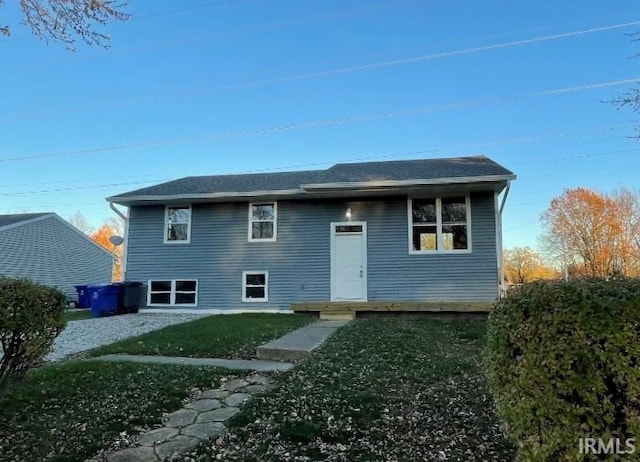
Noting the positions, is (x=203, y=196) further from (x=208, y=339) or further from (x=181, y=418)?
(x=181, y=418)

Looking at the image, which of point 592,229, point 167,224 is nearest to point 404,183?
point 167,224

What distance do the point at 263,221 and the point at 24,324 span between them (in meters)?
8.97

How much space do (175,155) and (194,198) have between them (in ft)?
31.2

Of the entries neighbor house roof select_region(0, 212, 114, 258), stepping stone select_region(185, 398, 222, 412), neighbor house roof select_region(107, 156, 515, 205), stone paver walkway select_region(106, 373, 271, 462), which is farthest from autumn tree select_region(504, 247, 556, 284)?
stepping stone select_region(185, 398, 222, 412)

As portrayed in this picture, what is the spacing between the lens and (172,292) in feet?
40.1

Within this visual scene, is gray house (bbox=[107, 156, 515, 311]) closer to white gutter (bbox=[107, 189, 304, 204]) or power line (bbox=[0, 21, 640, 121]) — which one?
white gutter (bbox=[107, 189, 304, 204])

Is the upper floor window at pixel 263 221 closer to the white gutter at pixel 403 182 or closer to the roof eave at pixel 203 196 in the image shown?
the roof eave at pixel 203 196

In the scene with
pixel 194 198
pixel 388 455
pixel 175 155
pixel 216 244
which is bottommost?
pixel 388 455

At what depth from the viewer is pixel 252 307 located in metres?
11.7

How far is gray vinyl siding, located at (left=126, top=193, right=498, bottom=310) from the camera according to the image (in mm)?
10609

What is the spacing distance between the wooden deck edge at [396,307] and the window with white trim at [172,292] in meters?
3.55

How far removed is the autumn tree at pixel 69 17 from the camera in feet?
12.5

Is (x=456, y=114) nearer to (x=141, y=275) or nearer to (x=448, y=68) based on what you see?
(x=448, y=68)

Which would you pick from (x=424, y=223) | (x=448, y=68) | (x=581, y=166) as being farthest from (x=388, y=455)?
(x=581, y=166)
